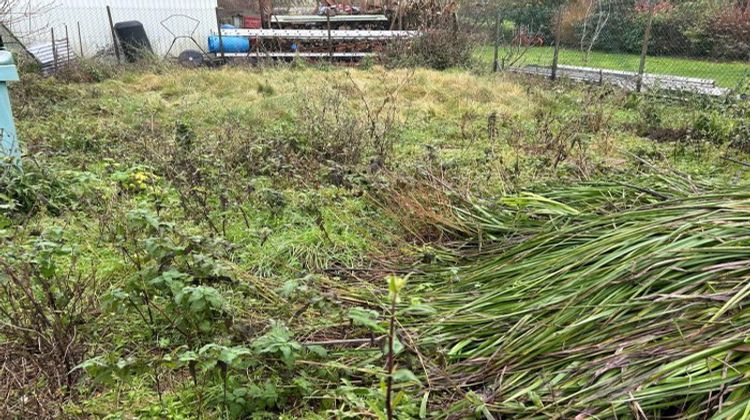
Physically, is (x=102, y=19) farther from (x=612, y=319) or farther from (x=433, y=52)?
(x=612, y=319)

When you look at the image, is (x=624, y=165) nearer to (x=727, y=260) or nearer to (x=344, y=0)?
(x=727, y=260)

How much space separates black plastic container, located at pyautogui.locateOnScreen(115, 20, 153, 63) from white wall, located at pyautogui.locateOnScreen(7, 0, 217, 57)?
1.76 ft

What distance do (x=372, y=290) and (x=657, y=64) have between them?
1151 cm

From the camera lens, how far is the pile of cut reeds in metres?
1.56

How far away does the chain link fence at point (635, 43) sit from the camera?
11.0m

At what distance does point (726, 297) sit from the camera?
1752mm

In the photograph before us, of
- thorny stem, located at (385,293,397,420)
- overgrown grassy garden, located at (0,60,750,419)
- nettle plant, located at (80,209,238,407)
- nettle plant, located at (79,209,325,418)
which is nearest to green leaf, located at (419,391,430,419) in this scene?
overgrown grassy garden, located at (0,60,750,419)

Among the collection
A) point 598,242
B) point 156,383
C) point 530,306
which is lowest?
point 156,383

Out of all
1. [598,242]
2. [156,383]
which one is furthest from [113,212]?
[598,242]

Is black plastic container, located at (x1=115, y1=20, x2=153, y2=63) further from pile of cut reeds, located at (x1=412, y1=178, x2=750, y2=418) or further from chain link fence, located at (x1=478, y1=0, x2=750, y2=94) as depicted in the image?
pile of cut reeds, located at (x1=412, y1=178, x2=750, y2=418)

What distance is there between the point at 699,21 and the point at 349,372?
14352mm

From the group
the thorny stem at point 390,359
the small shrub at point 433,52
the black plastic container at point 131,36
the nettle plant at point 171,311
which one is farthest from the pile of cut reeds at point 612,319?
the black plastic container at point 131,36

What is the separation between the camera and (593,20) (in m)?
14.5

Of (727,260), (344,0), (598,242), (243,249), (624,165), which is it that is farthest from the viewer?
(344,0)
